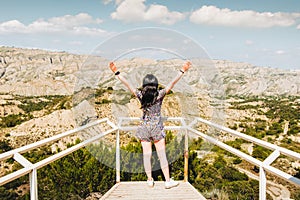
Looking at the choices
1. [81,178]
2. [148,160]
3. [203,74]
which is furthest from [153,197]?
[203,74]

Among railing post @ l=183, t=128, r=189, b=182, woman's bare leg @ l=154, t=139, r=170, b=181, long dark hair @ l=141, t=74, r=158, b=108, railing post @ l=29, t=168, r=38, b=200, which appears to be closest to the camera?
railing post @ l=29, t=168, r=38, b=200

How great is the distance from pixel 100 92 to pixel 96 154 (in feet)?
2.88

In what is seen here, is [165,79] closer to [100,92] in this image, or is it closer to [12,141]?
[100,92]

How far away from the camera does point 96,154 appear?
3963 millimetres

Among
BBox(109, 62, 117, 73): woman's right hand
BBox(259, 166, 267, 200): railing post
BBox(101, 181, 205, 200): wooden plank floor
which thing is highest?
BBox(109, 62, 117, 73): woman's right hand

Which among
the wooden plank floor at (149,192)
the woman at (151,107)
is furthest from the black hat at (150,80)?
the wooden plank floor at (149,192)

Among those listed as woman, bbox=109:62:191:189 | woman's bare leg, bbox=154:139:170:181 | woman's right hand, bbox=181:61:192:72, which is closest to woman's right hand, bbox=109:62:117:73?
woman, bbox=109:62:191:189

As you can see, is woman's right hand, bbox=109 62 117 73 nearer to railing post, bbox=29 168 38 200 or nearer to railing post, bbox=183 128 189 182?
railing post, bbox=183 128 189 182

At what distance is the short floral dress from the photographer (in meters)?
3.21

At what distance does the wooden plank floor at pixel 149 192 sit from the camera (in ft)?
11.1

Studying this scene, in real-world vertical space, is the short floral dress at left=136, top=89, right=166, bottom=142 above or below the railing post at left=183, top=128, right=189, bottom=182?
above

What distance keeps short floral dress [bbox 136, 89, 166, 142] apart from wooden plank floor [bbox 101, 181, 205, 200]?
0.65m

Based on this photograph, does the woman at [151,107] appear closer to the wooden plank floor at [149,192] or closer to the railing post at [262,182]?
the wooden plank floor at [149,192]

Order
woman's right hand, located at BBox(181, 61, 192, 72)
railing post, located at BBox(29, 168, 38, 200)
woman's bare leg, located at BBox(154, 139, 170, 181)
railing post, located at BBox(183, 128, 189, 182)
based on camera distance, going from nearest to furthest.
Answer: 1. railing post, located at BBox(29, 168, 38, 200)
2. woman's right hand, located at BBox(181, 61, 192, 72)
3. woman's bare leg, located at BBox(154, 139, 170, 181)
4. railing post, located at BBox(183, 128, 189, 182)
